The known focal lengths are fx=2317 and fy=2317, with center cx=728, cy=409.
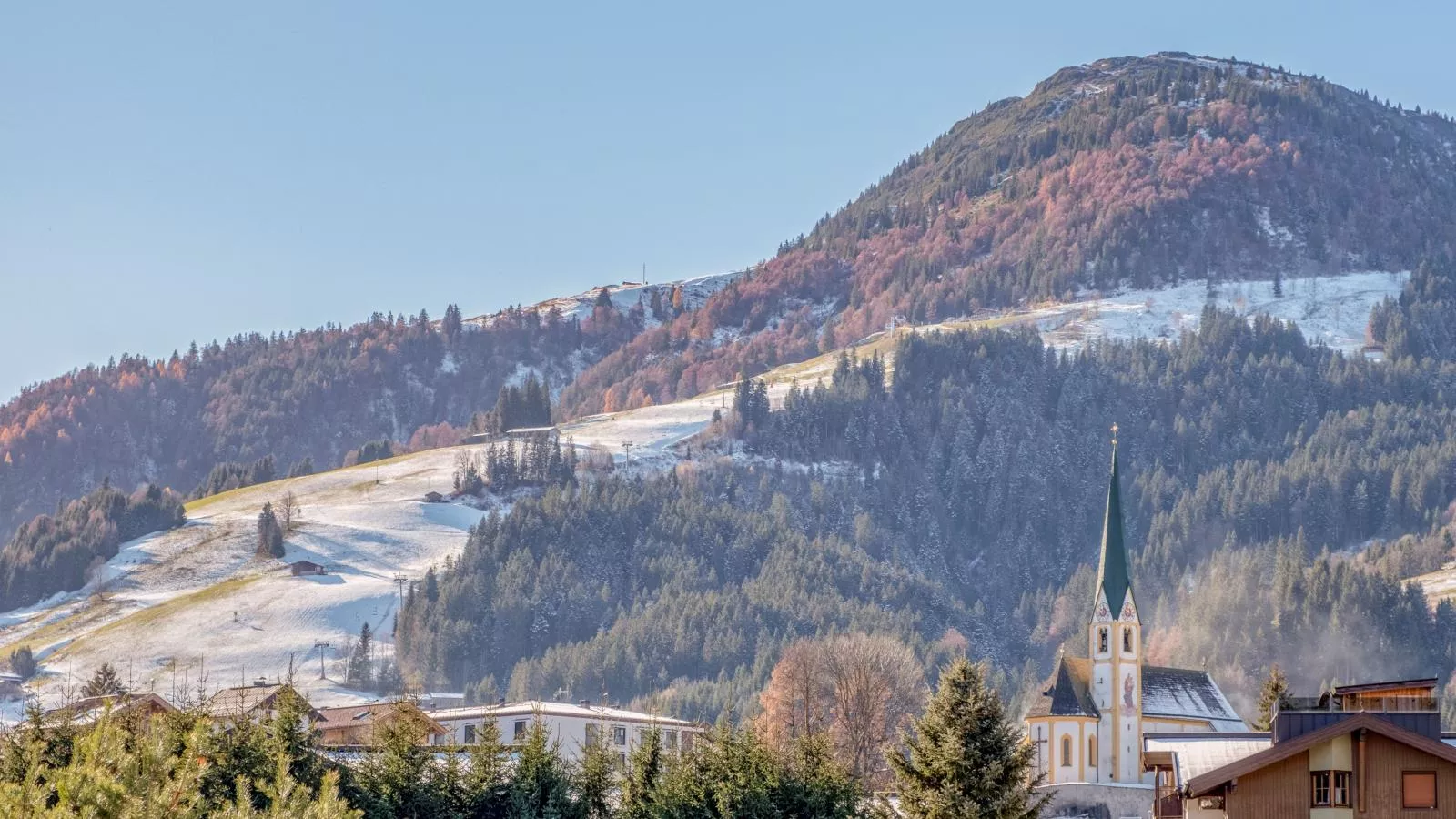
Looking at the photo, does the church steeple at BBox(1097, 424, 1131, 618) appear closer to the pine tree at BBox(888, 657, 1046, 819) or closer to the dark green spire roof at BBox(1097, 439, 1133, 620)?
the dark green spire roof at BBox(1097, 439, 1133, 620)

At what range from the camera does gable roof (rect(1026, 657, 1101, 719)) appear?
13750 centimetres

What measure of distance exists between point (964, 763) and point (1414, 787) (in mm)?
13057

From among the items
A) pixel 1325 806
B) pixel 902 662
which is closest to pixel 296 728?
pixel 1325 806

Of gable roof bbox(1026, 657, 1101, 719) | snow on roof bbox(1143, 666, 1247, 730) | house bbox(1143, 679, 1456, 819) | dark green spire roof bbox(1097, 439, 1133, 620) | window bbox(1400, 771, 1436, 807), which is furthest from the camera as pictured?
dark green spire roof bbox(1097, 439, 1133, 620)

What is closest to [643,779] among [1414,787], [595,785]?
[595,785]

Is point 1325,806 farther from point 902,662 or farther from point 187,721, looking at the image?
point 902,662

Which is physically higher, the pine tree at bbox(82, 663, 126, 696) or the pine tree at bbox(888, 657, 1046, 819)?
Result: the pine tree at bbox(888, 657, 1046, 819)

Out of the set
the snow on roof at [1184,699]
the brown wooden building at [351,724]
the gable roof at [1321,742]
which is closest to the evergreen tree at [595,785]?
the gable roof at [1321,742]

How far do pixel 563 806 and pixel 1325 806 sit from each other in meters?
25.1

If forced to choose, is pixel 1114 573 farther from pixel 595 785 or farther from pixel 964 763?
pixel 964 763

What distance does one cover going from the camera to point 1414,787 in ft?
207

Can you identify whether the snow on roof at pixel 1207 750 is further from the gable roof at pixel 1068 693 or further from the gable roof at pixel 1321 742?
the gable roof at pixel 1068 693

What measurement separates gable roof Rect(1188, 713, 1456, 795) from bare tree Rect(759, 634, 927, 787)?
2364 inches

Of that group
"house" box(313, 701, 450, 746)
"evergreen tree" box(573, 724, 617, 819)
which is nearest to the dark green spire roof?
"house" box(313, 701, 450, 746)
